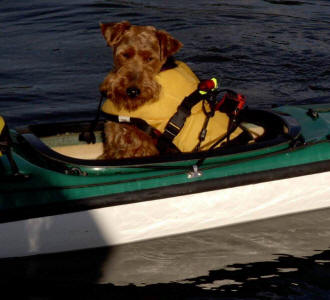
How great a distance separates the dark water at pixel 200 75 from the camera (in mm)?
4645

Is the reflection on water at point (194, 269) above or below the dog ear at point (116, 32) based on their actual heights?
below

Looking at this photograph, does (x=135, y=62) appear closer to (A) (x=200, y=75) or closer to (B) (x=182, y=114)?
(B) (x=182, y=114)

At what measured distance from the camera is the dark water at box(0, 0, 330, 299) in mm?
4645

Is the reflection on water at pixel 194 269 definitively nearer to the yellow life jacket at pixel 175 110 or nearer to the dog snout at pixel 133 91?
the yellow life jacket at pixel 175 110

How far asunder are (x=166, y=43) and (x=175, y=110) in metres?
0.51

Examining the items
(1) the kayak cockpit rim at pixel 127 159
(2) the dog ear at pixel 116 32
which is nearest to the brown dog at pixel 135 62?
(2) the dog ear at pixel 116 32

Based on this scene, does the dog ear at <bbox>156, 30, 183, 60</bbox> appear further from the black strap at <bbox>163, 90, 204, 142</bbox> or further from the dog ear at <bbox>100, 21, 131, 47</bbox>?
the black strap at <bbox>163, 90, 204, 142</bbox>

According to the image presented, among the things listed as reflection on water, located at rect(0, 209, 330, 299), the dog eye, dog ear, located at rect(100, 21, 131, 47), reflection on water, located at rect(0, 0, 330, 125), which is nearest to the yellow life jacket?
the dog eye

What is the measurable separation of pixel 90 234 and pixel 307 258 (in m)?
1.82

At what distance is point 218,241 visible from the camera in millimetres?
5152

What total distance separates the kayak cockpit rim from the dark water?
83 cm

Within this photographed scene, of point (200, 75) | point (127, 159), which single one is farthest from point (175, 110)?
point (200, 75)

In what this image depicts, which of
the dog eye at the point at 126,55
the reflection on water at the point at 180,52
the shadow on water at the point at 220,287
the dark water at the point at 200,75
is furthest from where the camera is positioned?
the reflection on water at the point at 180,52

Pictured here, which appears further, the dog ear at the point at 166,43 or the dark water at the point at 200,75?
the dark water at the point at 200,75
